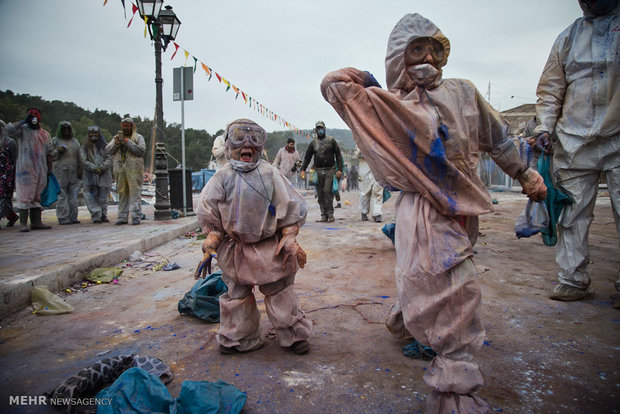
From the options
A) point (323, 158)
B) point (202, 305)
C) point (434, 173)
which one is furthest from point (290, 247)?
point (323, 158)

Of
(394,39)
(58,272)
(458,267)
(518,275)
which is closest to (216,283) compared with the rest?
(58,272)

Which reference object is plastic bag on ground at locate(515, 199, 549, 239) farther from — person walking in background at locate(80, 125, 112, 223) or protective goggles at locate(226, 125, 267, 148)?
person walking in background at locate(80, 125, 112, 223)

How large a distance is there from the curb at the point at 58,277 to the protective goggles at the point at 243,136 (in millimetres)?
2500

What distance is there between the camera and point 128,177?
8211 millimetres

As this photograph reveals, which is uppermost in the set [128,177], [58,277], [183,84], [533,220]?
[183,84]

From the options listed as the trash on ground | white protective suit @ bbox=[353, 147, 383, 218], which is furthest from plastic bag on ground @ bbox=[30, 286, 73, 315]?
white protective suit @ bbox=[353, 147, 383, 218]

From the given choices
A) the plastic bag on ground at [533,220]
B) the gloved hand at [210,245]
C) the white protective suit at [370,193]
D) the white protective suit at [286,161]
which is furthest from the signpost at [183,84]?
the plastic bag on ground at [533,220]

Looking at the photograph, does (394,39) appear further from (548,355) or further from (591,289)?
(591,289)

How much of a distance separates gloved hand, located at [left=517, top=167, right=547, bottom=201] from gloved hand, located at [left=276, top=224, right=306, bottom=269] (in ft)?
4.60

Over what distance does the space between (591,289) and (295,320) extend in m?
2.75

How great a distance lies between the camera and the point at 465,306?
1.73m

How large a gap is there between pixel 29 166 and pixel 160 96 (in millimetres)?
3360

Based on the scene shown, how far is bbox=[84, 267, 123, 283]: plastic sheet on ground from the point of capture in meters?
4.32

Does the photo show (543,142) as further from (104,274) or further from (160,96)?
(160,96)
